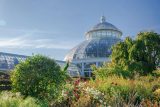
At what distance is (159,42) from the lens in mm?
34375

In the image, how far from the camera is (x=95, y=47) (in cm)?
7206

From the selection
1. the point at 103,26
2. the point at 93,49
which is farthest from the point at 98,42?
the point at 103,26

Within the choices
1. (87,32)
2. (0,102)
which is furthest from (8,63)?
(0,102)

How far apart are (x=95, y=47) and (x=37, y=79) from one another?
2303 inches

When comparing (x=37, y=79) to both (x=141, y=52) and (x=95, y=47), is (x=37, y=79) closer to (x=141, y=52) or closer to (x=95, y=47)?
(x=141, y=52)

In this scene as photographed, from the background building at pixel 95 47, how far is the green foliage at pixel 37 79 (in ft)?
185

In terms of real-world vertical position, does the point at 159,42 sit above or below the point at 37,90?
above

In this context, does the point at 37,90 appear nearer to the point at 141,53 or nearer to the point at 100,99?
the point at 100,99

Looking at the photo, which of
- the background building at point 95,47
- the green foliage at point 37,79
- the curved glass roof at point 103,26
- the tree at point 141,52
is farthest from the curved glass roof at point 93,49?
the green foliage at point 37,79

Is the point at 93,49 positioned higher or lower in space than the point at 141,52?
higher

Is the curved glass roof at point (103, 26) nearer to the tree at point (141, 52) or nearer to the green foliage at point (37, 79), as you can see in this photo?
the tree at point (141, 52)

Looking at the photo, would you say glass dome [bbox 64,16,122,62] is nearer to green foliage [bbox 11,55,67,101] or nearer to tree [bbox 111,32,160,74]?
tree [bbox 111,32,160,74]

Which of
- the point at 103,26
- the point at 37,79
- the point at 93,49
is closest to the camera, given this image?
the point at 37,79

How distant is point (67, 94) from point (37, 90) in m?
1.47
